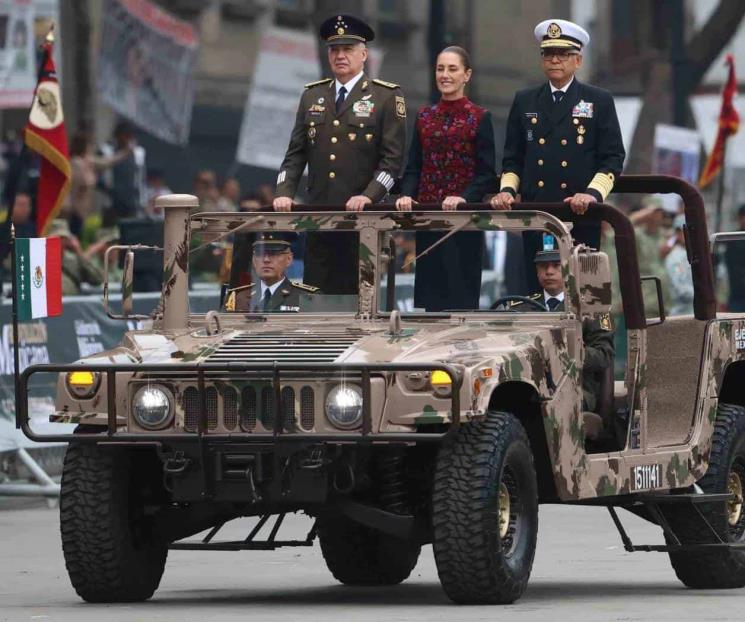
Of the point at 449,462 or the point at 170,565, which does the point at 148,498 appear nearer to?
the point at 449,462

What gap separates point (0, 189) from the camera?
98.2 feet

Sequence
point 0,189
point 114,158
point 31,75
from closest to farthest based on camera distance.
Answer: point 31,75, point 114,158, point 0,189

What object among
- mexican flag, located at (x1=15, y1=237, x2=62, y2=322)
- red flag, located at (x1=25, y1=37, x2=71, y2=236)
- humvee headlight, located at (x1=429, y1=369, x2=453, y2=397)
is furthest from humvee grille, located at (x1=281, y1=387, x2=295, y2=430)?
red flag, located at (x1=25, y1=37, x2=71, y2=236)

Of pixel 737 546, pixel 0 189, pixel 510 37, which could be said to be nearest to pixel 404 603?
pixel 737 546

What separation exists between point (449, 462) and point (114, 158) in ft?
51.6

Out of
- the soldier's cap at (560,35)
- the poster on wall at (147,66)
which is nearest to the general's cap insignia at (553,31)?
the soldier's cap at (560,35)

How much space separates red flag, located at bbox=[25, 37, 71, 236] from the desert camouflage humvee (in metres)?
6.42

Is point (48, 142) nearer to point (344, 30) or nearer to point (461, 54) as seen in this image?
point (344, 30)

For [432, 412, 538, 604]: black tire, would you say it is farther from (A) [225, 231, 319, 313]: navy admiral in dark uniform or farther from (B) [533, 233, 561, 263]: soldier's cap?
(A) [225, 231, 319, 313]: navy admiral in dark uniform

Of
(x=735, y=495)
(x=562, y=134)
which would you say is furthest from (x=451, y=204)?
(x=735, y=495)

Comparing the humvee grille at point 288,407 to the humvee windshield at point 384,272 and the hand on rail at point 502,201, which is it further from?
the hand on rail at point 502,201

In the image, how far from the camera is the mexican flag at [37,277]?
16.2 meters

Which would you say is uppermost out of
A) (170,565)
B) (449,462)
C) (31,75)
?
(31,75)

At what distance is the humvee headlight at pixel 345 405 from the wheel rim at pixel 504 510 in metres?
0.71
